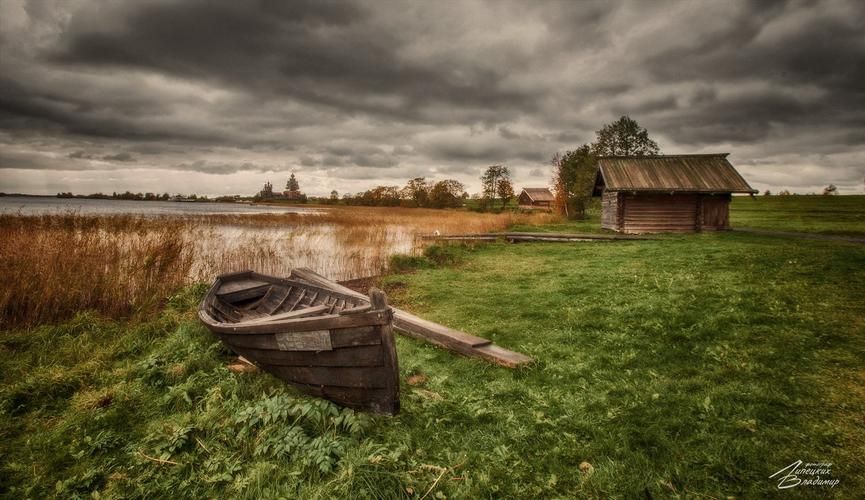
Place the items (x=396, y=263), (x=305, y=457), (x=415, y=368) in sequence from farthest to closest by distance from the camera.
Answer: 1. (x=396, y=263)
2. (x=415, y=368)
3. (x=305, y=457)

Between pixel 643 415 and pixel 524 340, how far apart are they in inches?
108

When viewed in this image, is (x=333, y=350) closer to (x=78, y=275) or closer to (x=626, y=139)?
(x=78, y=275)

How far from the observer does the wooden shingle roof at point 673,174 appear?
74.2 ft

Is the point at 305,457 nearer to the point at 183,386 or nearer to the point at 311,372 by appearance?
the point at 311,372

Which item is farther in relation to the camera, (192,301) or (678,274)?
(678,274)

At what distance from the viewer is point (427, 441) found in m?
4.02

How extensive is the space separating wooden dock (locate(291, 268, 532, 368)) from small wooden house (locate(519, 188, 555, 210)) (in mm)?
75503

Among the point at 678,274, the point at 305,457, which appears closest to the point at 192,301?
the point at 305,457

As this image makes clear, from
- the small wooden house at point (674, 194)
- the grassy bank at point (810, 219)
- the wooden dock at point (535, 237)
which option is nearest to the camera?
the wooden dock at point (535, 237)

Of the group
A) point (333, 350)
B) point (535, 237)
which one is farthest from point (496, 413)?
point (535, 237)

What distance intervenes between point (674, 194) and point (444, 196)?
172 ft

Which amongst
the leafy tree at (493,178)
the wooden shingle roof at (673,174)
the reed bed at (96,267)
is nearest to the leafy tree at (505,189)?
the leafy tree at (493,178)

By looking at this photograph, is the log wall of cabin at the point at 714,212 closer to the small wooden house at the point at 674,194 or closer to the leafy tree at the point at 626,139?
the small wooden house at the point at 674,194

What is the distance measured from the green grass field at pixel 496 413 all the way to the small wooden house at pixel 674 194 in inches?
655
